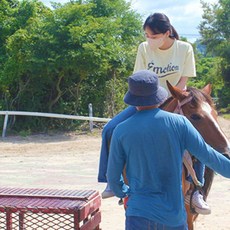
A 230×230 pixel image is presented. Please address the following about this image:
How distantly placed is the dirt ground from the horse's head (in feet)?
9.64

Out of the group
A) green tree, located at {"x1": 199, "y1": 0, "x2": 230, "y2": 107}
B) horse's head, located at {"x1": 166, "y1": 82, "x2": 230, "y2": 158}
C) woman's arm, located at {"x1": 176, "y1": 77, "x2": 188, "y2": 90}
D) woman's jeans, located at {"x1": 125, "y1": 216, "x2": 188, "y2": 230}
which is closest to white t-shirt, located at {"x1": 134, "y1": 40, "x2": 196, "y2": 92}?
woman's arm, located at {"x1": 176, "y1": 77, "x2": 188, "y2": 90}

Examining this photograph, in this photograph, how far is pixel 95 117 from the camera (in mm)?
18078

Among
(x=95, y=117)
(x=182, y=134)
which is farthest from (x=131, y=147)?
(x=95, y=117)

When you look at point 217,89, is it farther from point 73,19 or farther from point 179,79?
point 179,79

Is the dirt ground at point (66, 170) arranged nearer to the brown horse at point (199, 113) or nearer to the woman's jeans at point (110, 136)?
the woman's jeans at point (110, 136)

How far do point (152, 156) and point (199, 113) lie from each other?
1.30m

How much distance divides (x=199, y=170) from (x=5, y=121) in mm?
13112

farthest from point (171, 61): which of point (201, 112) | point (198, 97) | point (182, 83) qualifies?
point (201, 112)

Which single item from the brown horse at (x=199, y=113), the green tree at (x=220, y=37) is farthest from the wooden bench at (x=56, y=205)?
the green tree at (x=220, y=37)

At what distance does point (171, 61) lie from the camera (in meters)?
5.07

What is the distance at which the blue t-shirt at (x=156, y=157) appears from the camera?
131 inches

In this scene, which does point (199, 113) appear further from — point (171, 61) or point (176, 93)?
point (171, 61)

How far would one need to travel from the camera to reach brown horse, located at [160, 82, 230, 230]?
433 cm

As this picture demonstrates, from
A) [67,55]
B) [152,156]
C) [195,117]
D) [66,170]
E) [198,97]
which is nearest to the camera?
[152,156]
